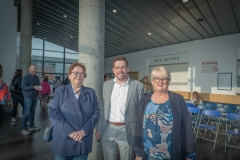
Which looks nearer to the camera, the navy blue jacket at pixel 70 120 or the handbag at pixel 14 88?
the navy blue jacket at pixel 70 120

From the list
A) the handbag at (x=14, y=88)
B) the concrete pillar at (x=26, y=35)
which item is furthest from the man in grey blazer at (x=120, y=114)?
the concrete pillar at (x=26, y=35)

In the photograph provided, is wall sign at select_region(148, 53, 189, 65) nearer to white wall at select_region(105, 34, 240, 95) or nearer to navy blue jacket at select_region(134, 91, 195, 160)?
white wall at select_region(105, 34, 240, 95)

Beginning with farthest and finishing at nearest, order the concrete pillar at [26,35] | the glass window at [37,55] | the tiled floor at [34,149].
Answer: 1. the glass window at [37,55]
2. the concrete pillar at [26,35]
3. the tiled floor at [34,149]

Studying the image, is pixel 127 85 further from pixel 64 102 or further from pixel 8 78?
pixel 8 78

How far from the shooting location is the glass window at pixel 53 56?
15688 millimetres

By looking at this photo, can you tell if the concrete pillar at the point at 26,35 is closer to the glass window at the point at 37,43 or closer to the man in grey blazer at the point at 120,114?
the man in grey blazer at the point at 120,114

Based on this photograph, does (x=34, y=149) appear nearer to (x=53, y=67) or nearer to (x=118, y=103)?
(x=118, y=103)

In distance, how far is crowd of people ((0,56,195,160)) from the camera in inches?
56.9

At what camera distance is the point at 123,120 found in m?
1.85

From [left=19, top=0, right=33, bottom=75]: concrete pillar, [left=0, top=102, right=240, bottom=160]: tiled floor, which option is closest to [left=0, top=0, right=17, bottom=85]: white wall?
[left=19, top=0, right=33, bottom=75]: concrete pillar

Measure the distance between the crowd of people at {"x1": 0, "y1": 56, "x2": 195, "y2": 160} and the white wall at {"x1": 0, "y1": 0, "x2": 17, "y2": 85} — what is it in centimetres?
748

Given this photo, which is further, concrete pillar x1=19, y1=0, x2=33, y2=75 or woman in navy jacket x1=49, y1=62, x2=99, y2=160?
concrete pillar x1=19, y1=0, x2=33, y2=75

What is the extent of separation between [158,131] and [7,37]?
28.3 ft

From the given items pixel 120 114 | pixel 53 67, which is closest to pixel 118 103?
pixel 120 114
